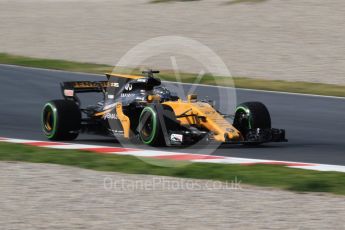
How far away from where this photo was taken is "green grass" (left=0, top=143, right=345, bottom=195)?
8914 millimetres

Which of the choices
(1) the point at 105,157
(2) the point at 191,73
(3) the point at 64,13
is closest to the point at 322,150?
(1) the point at 105,157

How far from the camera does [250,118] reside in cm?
1191

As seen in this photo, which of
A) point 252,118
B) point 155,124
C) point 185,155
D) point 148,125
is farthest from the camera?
point 252,118

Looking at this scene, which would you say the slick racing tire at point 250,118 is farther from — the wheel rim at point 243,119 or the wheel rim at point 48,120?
the wheel rim at point 48,120

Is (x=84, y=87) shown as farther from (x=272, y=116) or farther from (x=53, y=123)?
(x=272, y=116)

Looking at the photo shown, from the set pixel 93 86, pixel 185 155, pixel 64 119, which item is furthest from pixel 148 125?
pixel 93 86

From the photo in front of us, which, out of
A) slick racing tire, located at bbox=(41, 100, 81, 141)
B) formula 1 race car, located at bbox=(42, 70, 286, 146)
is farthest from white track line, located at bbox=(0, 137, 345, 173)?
formula 1 race car, located at bbox=(42, 70, 286, 146)

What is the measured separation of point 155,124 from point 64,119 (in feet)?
5.16

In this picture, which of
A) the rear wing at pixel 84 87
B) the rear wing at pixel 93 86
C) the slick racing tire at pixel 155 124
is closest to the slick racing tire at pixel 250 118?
the slick racing tire at pixel 155 124

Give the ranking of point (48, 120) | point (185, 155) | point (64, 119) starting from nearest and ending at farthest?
point (185, 155) → point (64, 119) → point (48, 120)

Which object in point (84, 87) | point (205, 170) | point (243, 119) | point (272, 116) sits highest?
point (84, 87)

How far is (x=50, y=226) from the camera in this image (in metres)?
7.02

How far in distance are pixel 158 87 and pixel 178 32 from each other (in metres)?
15.4

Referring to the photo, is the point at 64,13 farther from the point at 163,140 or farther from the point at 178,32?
the point at 163,140
